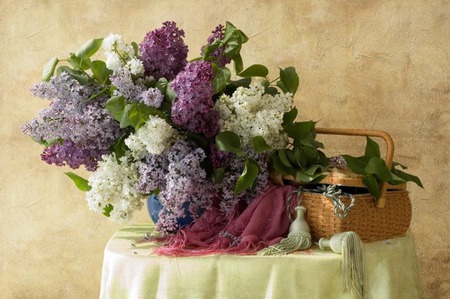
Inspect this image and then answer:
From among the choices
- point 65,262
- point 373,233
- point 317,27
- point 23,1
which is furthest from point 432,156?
point 23,1

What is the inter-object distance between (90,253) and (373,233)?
67.9 inches

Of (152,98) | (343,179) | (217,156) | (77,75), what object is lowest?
(343,179)

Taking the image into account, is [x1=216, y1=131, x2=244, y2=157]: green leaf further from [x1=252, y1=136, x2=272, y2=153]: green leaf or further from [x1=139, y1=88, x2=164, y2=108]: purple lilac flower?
[x1=139, y1=88, x2=164, y2=108]: purple lilac flower

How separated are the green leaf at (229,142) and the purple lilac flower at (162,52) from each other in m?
0.30

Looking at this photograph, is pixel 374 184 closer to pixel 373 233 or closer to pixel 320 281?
pixel 373 233

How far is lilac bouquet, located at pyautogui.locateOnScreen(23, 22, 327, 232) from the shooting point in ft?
7.25

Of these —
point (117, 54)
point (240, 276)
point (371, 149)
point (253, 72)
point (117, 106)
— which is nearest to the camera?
point (240, 276)

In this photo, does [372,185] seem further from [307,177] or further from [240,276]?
[240,276]

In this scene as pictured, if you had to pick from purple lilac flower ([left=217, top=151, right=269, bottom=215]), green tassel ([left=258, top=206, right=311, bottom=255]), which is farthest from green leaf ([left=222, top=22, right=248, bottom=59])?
green tassel ([left=258, top=206, right=311, bottom=255])

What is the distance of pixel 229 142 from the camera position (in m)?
2.27

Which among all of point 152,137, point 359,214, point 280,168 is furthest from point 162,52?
point 359,214

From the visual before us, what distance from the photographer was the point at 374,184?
2279 millimetres

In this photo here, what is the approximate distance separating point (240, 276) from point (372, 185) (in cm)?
51

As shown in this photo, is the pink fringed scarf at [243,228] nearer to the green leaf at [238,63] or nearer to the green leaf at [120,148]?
the green leaf at [120,148]
